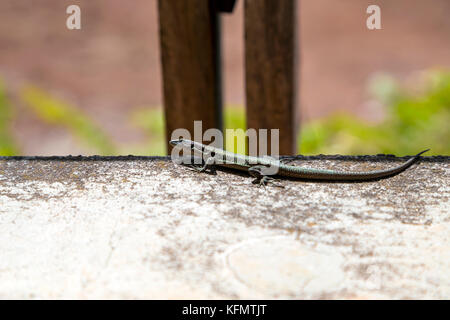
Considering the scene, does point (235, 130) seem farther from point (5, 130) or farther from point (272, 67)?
point (5, 130)

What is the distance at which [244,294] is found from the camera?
186 centimetres

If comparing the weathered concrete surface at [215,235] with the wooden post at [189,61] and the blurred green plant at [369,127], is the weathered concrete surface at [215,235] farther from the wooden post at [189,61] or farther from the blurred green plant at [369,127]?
the blurred green plant at [369,127]

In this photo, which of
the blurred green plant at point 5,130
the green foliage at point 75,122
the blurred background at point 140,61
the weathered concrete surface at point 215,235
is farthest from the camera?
the blurred background at point 140,61

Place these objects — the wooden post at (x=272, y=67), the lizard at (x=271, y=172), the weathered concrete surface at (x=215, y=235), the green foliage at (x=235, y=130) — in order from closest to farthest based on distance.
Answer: the weathered concrete surface at (x=215, y=235) → the lizard at (x=271, y=172) → the wooden post at (x=272, y=67) → the green foliage at (x=235, y=130)

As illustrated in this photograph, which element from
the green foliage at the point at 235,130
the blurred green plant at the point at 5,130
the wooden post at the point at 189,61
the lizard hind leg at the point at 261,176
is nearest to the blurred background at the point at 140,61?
the green foliage at the point at 235,130

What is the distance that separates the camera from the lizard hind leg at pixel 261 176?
9.45ft

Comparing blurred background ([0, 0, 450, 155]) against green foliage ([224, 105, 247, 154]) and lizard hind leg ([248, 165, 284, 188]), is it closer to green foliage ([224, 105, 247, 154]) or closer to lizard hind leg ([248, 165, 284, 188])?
green foliage ([224, 105, 247, 154])

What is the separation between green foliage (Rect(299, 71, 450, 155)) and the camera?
281 inches

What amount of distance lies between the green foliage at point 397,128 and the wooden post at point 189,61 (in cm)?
345

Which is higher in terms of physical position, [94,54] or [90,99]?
[94,54]
